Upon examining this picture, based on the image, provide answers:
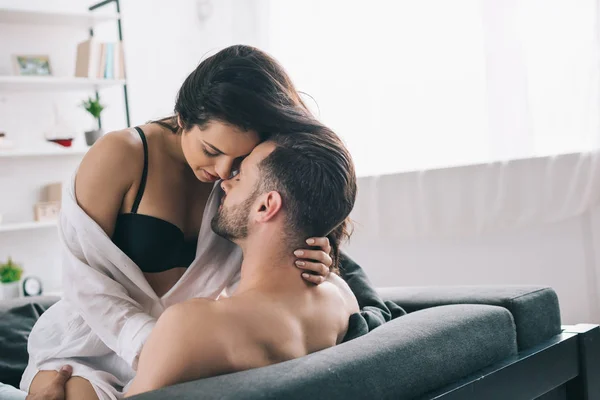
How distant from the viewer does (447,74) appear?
3869mm

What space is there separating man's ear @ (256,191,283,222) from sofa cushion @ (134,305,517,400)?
0.29 m

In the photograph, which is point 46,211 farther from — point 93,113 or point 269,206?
point 269,206

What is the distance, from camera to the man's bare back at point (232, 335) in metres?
1.19

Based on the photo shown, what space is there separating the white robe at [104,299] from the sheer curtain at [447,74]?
7.05ft

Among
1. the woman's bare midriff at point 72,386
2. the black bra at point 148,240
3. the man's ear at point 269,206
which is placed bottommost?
the woman's bare midriff at point 72,386

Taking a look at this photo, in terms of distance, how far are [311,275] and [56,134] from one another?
3.27 meters

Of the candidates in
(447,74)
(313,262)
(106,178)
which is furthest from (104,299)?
(447,74)

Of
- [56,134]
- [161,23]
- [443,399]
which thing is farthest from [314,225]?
[161,23]

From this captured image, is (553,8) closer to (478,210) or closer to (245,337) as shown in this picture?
(478,210)

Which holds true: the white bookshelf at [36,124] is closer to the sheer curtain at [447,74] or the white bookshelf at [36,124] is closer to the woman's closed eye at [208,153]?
the sheer curtain at [447,74]

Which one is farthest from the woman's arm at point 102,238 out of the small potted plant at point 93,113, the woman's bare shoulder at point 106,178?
the small potted plant at point 93,113

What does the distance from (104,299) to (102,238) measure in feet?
0.46

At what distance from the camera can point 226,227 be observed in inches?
61.1

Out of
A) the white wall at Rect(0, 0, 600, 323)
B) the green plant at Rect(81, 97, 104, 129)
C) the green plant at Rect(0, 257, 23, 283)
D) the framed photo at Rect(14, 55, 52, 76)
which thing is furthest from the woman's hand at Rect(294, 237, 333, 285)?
the framed photo at Rect(14, 55, 52, 76)
